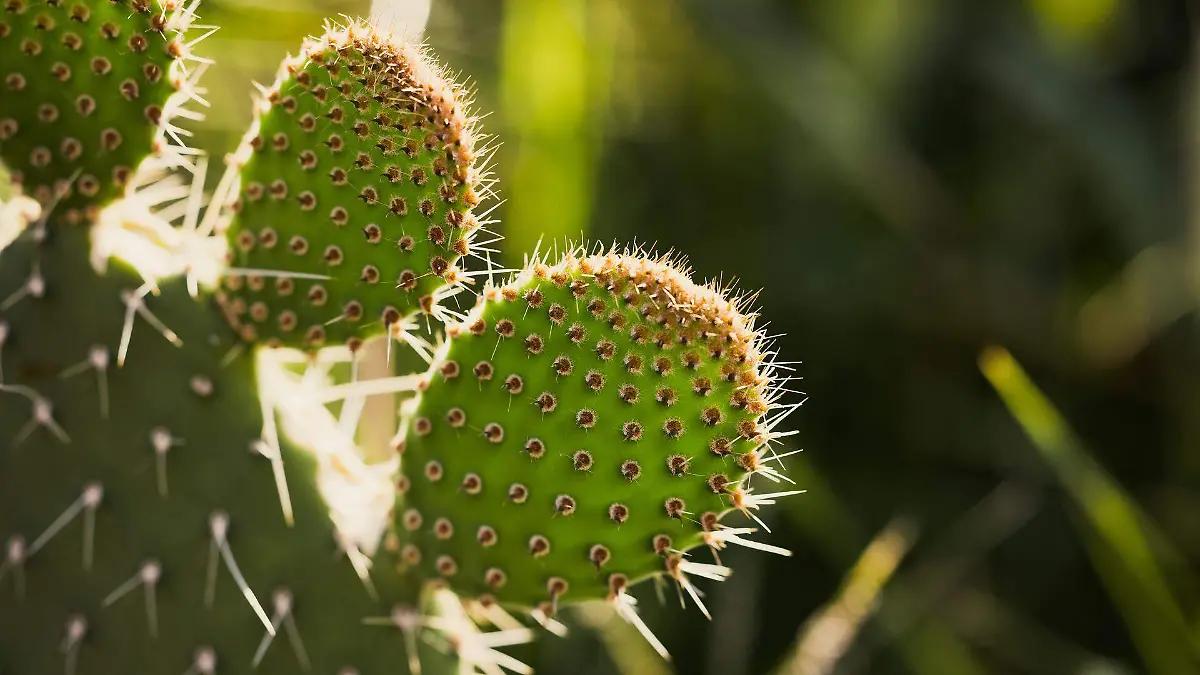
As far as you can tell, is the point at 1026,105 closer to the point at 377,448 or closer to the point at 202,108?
the point at 377,448

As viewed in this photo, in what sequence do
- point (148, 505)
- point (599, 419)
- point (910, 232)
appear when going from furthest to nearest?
point (910, 232) → point (148, 505) → point (599, 419)

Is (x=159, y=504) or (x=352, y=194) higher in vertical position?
(x=352, y=194)

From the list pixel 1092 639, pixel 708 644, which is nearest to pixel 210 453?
pixel 708 644

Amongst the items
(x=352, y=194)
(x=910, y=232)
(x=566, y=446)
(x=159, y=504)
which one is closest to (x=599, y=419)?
(x=566, y=446)

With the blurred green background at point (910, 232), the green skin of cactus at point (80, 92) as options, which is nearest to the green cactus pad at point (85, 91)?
the green skin of cactus at point (80, 92)

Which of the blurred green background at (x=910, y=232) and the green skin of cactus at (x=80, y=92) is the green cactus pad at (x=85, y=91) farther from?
the blurred green background at (x=910, y=232)

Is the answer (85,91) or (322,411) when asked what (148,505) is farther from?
(85,91)
